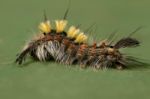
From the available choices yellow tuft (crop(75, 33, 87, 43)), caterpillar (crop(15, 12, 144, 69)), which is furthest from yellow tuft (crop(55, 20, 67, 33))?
yellow tuft (crop(75, 33, 87, 43))

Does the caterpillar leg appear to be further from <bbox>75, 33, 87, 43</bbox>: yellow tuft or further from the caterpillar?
<bbox>75, 33, 87, 43</bbox>: yellow tuft

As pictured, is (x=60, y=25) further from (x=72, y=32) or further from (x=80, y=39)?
(x=80, y=39)

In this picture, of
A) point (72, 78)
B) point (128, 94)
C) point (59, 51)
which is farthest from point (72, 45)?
point (128, 94)

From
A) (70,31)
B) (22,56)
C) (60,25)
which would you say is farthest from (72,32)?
(22,56)

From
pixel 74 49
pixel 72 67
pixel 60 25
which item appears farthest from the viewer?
pixel 60 25

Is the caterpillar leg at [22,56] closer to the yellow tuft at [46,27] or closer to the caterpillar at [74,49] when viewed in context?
the caterpillar at [74,49]

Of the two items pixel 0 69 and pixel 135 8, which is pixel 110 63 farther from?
pixel 135 8
